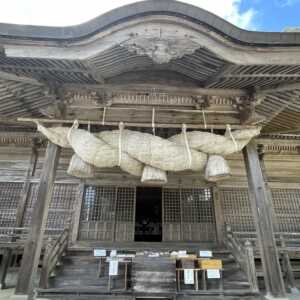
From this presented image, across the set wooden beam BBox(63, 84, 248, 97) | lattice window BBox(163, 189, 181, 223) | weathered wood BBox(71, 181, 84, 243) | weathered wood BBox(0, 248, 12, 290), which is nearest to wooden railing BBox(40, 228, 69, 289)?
weathered wood BBox(71, 181, 84, 243)

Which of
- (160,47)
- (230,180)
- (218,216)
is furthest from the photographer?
(230,180)

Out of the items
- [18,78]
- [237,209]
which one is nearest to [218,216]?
[237,209]

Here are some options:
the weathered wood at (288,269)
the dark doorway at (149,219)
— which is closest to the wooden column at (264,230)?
the weathered wood at (288,269)

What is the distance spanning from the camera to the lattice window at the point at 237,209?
6.91 m

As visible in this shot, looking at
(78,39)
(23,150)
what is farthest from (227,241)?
(23,150)

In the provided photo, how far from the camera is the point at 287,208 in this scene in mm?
7074

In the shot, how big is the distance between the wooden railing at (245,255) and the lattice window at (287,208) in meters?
1.75

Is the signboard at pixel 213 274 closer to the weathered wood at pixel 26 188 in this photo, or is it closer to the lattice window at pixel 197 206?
the lattice window at pixel 197 206

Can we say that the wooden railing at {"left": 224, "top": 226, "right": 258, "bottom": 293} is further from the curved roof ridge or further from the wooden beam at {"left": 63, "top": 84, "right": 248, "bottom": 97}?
the curved roof ridge

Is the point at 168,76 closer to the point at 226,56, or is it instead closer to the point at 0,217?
the point at 226,56

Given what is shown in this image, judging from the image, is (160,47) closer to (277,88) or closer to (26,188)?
(277,88)

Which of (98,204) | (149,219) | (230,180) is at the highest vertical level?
(230,180)

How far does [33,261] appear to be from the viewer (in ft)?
11.6

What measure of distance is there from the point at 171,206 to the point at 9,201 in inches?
184
